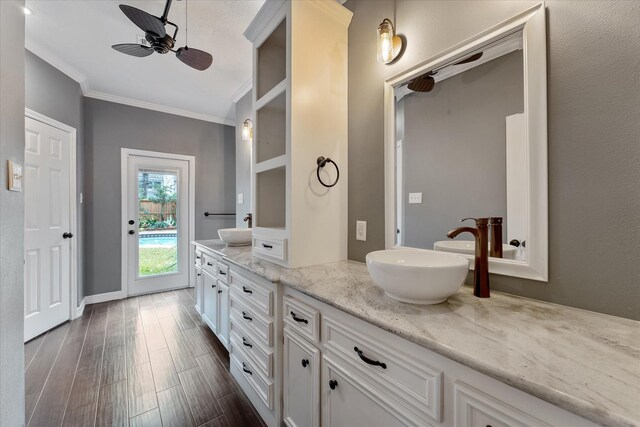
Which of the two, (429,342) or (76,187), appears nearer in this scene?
(429,342)

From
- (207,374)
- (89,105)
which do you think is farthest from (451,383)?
(89,105)

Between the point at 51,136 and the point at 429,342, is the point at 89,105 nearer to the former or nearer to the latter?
the point at 51,136

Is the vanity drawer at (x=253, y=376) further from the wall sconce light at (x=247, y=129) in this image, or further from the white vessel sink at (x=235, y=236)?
the wall sconce light at (x=247, y=129)

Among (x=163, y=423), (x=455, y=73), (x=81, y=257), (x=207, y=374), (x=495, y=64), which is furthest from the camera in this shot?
(x=81, y=257)

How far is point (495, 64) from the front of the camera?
3.68 ft

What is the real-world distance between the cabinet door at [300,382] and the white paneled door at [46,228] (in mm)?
2784

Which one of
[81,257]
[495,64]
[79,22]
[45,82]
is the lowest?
[81,257]

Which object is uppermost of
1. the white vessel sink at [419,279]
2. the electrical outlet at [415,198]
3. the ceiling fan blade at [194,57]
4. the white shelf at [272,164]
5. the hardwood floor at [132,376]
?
the ceiling fan blade at [194,57]

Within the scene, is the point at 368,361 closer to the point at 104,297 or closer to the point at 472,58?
the point at 472,58

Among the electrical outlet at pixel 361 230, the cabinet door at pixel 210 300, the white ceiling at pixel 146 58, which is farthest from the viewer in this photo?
the cabinet door at pixel 210 300

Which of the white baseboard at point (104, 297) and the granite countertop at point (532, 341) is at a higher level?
the granite countertop at point (532, 341)

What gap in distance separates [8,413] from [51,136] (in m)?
2.80

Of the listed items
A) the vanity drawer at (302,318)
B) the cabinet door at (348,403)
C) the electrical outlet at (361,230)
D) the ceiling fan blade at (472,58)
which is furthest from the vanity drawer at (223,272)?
the ceiling fan blade at (472,58)

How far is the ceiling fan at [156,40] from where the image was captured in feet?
5.20
